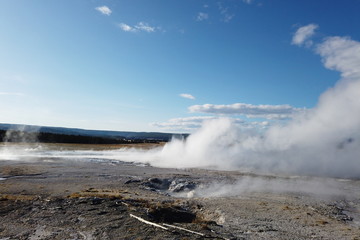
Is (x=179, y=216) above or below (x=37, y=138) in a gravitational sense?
→ below

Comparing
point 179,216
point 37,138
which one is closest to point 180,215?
point 179,216

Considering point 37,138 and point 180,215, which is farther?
point 37,138

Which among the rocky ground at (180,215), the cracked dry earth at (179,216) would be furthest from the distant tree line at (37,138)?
the cracked dry earth at (179,216)

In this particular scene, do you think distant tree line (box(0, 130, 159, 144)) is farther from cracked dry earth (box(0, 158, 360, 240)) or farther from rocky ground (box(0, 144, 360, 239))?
cracked dry earth (box(0, 158, 360, 240))

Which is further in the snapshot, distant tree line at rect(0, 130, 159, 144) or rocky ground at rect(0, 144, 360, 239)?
distant tree line at rect(0, 130, 159, 144)

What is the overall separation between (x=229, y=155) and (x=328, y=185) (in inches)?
652

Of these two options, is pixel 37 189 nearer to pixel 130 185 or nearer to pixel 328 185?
pixel 130 185

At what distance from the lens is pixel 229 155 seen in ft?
126

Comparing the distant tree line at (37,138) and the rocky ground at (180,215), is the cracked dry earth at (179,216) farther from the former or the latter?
the distant tree line at (37,138)

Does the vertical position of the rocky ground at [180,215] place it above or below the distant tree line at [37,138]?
below

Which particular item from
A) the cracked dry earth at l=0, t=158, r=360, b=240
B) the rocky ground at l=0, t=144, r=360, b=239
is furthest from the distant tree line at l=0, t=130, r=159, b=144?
the cracked dry earth at l=0, t=158, r=360, b=240

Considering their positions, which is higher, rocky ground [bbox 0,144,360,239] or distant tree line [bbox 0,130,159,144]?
distant tree line [bbox 0,130,159,144]

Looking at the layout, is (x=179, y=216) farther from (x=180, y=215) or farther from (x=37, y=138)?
(x=37, y=138)

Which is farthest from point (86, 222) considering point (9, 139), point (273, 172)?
point (9, 139)
